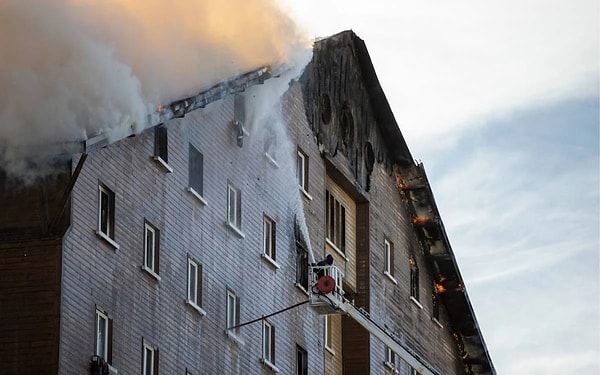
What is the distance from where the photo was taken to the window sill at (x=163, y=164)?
47812 millimetres

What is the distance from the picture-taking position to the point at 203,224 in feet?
164

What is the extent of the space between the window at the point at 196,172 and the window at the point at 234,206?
1592mm

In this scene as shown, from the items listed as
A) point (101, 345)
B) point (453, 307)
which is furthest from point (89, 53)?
point (453, 307)

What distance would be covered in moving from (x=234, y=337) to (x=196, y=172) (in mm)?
4300

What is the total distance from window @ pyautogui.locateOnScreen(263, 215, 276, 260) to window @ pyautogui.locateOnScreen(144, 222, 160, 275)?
674 centimetres

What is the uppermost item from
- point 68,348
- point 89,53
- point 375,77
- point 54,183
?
point 375,77

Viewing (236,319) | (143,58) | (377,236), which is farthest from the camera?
(377,236)

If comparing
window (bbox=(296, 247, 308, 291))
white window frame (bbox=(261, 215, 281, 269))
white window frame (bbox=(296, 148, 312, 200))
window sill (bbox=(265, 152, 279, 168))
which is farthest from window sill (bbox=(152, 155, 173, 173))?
white window frame (bbox=(296, 148, 312, 200))

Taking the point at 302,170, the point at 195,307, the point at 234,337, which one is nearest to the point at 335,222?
the point at 302,170

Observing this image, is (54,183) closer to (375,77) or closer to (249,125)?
(249,125)

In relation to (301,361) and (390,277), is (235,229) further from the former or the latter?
(390,277)

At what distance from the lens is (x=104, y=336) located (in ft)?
147

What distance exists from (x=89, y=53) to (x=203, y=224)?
6.82 m

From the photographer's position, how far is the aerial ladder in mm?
54594
